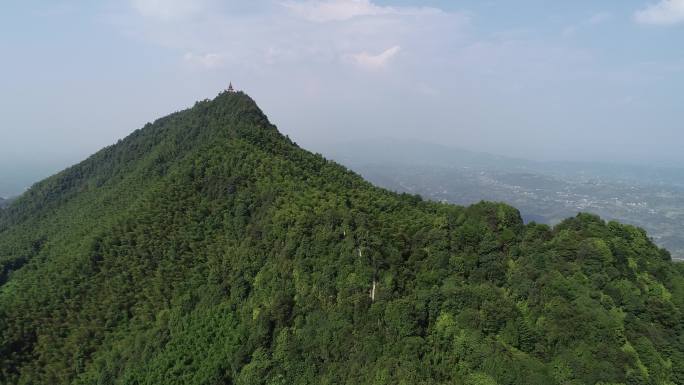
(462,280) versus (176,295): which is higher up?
(462,280)

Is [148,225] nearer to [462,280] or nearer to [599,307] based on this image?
[462,280]

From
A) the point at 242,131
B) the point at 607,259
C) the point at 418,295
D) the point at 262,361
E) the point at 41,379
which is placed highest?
the point at 242,131

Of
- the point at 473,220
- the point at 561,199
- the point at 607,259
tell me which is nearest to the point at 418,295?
the point at 473,220

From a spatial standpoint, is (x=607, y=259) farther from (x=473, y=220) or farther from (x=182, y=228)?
(x=182, y=228)

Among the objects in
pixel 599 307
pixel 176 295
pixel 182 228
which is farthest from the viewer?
pixel 182 228

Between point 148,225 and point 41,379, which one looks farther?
point 148,225

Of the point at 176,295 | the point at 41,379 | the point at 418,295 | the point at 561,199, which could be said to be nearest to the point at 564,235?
the point at 418,295

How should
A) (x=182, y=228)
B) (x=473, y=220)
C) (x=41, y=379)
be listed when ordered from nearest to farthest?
(x=473, y=220), (x=41, y=379), (x=182, y=228)
